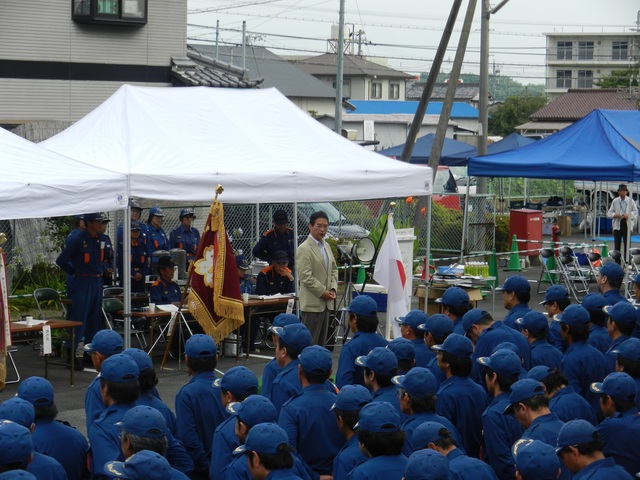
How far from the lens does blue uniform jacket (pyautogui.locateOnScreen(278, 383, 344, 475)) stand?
6.64 m

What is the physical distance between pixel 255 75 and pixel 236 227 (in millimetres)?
49223

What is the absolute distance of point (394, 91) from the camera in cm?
9831

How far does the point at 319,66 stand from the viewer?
97188mm

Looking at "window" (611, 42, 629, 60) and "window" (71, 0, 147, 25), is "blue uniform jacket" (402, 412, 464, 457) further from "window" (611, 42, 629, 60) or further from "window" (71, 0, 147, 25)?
"window" (611, 42, 629, 60)

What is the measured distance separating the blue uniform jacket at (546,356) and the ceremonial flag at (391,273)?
4.91 m

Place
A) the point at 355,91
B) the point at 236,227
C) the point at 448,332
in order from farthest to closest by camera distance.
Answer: the point at 355,91
the point at 236,227
the point at 448,332

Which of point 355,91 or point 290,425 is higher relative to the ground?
point 355,91

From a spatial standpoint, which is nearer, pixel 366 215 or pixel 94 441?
pixel 94 441

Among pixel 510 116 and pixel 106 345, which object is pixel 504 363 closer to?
pixel 106 345

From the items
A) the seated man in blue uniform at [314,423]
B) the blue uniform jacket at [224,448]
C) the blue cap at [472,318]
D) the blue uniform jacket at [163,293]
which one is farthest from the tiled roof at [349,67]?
the blue uniform jacket at [224,448]

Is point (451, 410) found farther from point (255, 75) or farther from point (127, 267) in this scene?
point (255, 75)

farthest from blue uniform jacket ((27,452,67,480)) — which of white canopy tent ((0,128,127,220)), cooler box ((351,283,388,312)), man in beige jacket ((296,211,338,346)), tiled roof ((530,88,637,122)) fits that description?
tiled roof ((530,88,637,122))

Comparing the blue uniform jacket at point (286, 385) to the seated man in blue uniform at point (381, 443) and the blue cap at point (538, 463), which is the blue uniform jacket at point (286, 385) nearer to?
the seated man in blue uniform at point (381, 443)

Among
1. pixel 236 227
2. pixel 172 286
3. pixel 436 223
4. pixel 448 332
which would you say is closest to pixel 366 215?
pixel 436 223
